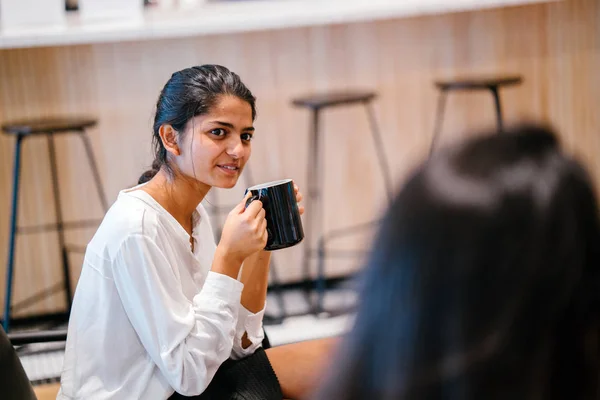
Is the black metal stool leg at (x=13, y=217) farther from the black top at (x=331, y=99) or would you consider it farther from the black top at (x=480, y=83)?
the black top at (x=480, y=83)

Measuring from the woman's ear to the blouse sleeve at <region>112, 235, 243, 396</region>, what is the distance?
0.23m

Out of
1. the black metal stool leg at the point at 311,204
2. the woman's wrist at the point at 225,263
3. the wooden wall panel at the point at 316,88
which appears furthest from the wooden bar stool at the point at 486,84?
the woman's wrist at the point at 225,263


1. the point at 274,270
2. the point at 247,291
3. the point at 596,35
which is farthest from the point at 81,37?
the point at 596,35

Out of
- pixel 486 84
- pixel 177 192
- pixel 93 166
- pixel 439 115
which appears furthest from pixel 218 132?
pixel 439 115

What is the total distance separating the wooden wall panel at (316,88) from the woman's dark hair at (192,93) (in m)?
1.46

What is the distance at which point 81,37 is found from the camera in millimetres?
2631

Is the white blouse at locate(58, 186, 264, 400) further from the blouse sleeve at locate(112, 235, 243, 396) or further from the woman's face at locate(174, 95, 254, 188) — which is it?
the woman's face at locate(174, 95, 254, 188)

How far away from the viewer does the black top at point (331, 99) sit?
2.86 meters

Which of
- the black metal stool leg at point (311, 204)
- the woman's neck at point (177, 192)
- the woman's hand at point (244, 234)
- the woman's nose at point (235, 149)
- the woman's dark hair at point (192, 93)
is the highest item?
the woman's dark hair at point (192, 93)

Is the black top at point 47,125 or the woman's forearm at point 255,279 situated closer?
the woman's forearm at point 255,279

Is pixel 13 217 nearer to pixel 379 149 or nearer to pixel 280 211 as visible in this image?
pixel 379 149

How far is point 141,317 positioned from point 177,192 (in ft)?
0.93

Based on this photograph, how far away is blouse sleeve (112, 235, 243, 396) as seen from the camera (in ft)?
4.30

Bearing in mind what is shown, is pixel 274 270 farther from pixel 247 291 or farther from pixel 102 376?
pixel 102 376
